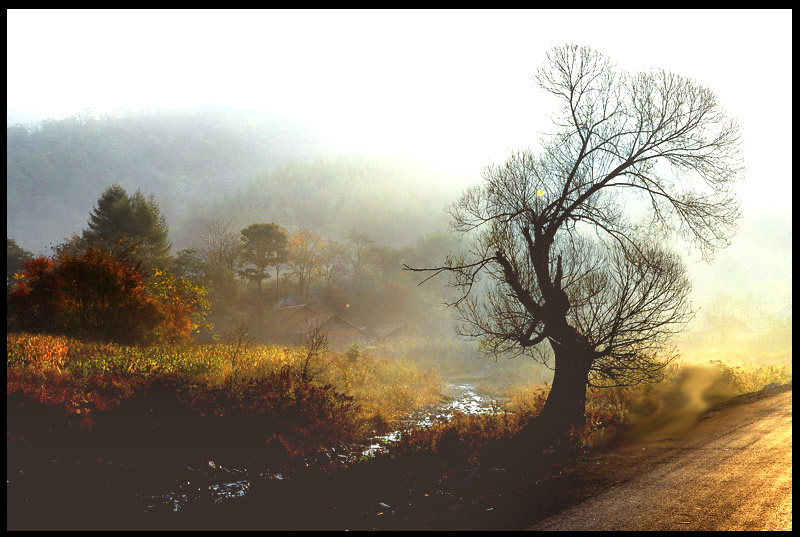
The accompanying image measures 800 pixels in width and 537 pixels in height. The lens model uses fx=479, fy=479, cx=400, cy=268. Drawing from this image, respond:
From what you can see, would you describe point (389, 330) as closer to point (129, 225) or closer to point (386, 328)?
point (386, 328)

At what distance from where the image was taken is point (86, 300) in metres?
20.0

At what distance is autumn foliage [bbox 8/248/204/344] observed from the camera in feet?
63.6

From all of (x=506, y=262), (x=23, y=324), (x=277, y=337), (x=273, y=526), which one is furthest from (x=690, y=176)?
(x=277, y=337)

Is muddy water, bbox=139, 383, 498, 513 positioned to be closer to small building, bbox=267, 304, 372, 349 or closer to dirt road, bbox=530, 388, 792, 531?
dirt road, bbox=530, 388, 792, 531

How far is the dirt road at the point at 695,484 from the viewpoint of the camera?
6516 mm

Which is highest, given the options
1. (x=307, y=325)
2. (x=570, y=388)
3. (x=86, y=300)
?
(x=307, y=325)

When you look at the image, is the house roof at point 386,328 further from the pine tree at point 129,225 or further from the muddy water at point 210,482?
the muddy water at point 210,482

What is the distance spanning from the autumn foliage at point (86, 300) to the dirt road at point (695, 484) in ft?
63.2

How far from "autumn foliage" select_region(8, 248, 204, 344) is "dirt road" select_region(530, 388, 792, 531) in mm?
19257

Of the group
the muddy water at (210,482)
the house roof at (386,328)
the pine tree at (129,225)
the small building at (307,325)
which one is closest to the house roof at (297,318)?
the small building at (307,325)

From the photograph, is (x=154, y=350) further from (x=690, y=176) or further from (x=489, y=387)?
(x=489, y=387)

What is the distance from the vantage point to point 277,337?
49.8 meters

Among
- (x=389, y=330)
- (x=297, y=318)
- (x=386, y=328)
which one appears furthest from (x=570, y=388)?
(x=386, y=328)

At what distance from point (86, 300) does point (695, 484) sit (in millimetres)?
21733
